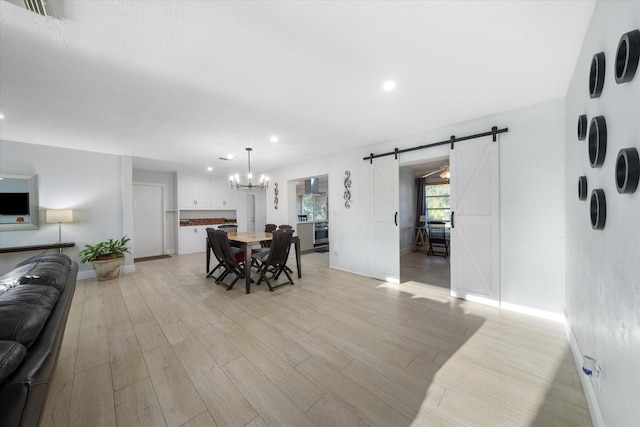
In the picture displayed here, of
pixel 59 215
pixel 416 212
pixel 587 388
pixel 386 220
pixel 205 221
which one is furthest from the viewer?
pixel 205 221

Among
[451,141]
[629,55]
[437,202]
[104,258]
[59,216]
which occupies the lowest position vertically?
[104,258]

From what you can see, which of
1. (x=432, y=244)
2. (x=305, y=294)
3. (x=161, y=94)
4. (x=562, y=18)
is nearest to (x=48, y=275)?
(x=161, y=94)

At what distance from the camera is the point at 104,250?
14.0 feet

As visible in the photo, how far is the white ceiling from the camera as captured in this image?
1.42 metres

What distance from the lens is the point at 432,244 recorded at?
6.46 meters

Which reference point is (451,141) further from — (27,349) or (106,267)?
(106,267)

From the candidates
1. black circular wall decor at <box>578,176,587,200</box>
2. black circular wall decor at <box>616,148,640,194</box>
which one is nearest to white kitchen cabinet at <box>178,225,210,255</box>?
black circular wall decor at <box>578,176,587,200</box>

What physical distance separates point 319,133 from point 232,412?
3.36 m

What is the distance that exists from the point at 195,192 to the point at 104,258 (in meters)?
3.33

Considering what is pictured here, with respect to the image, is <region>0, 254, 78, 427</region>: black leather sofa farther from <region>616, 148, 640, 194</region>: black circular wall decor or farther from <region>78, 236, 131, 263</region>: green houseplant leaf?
<region>78, 236, 131, 263</region>: green houseplant leaf

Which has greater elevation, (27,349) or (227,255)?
(27,349)

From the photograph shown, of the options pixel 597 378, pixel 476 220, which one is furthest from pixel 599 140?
pixel 476 220

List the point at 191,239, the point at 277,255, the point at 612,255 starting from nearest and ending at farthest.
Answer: the point at 612,255, the point at 277,255, the point at 191,239

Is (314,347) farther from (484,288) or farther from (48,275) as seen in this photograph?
(484,288)
